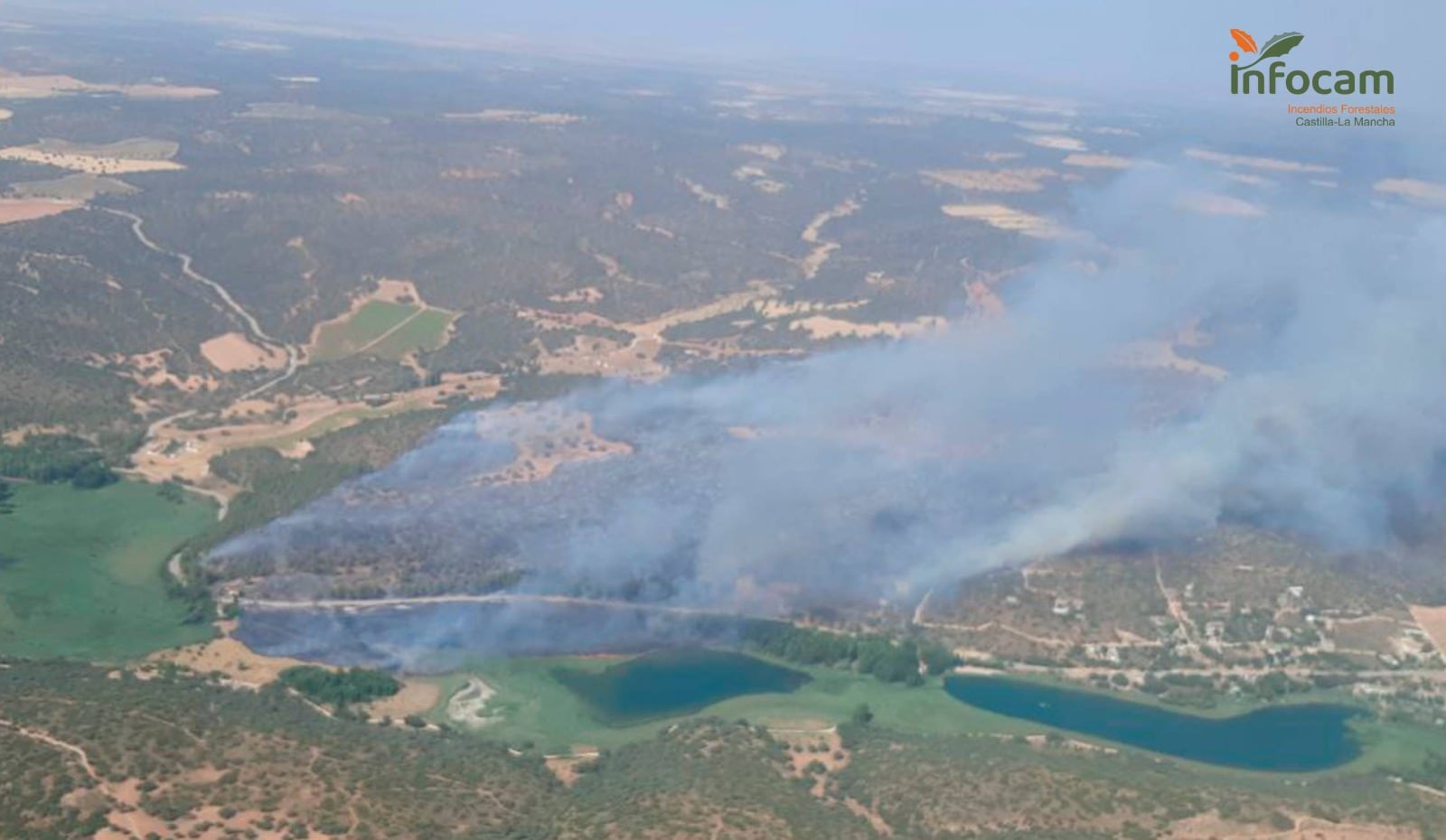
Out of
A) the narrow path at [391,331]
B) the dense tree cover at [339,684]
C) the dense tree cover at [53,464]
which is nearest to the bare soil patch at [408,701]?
the dense tree cover at [339,684]

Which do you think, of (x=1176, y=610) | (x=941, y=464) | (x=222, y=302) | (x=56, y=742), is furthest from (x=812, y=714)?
(x=222, y=302)

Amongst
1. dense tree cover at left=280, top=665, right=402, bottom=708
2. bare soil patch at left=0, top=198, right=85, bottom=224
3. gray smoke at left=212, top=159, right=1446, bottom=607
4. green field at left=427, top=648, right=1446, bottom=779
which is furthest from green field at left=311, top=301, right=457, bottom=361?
green field at left=427, top=648, right=1446, bottom=779

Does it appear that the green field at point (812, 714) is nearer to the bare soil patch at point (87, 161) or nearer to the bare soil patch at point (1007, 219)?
the bare soil patch at point (1007, 219)

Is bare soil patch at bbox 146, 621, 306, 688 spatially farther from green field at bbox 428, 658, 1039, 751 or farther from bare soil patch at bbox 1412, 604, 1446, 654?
bare soil patch at bbox 1412, 604, 1446, 654

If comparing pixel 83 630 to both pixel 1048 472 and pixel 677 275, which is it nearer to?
pixel 1048 472

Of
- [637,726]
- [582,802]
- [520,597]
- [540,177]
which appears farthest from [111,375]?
[540,177]

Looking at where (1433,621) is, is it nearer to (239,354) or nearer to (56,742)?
(56,742)
